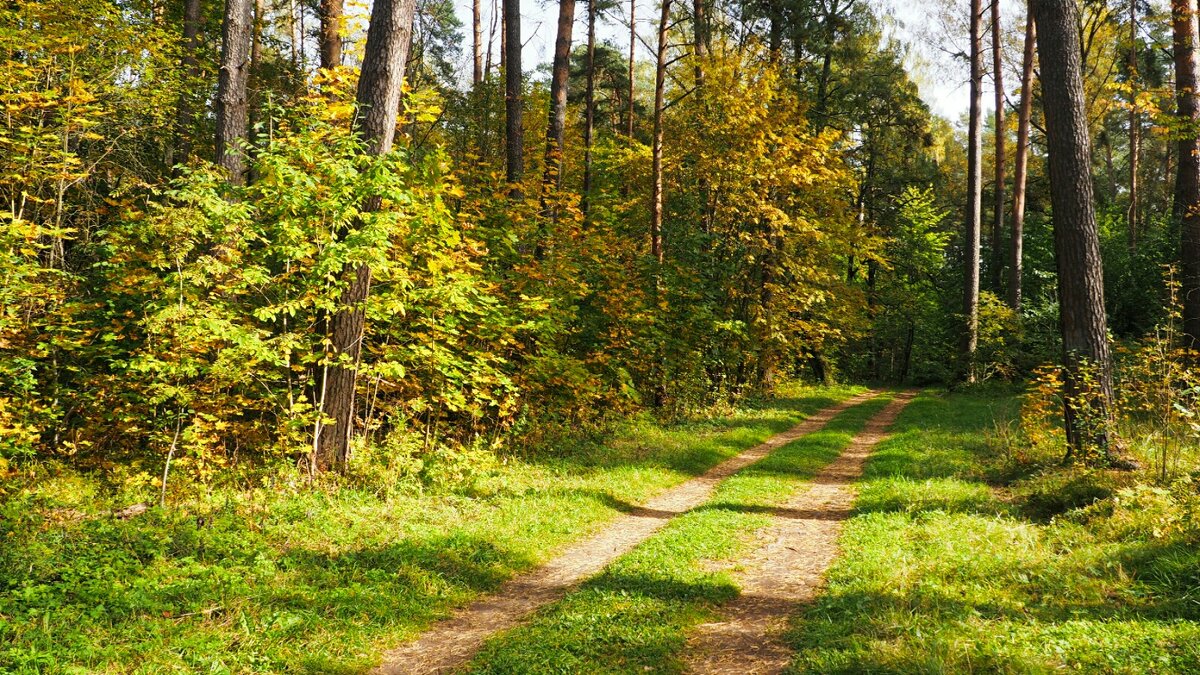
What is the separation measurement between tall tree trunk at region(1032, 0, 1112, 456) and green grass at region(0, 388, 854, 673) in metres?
5.09

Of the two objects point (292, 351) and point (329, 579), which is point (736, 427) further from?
point (329, 579)

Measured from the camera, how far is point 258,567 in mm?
5379

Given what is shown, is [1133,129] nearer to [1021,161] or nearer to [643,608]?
[1021,161]

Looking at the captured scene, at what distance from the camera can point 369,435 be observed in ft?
28.7

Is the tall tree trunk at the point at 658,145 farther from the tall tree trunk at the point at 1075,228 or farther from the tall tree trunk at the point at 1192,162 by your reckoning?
the tall tree trunk at the point at 1192,162

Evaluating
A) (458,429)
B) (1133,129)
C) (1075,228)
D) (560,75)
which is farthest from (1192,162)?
(1133,129)

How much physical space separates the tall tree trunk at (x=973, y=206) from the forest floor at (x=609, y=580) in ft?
Answer: 49.6

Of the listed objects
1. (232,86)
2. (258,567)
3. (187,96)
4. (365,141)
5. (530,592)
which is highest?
(187,96)

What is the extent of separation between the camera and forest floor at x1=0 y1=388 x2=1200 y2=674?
13.7ft

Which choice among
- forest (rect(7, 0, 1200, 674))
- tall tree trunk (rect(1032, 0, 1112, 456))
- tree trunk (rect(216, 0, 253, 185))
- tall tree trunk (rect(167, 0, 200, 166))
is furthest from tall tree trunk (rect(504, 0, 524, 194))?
tall tree trunk (rect(1032, 0, 1112, 456))

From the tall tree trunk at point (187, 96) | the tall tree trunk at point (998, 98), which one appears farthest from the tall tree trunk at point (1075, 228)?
the tall tree trunk at point (998, 98)

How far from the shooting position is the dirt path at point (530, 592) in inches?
184

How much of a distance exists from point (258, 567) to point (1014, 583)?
605cm

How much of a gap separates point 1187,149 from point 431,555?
48.1ft
